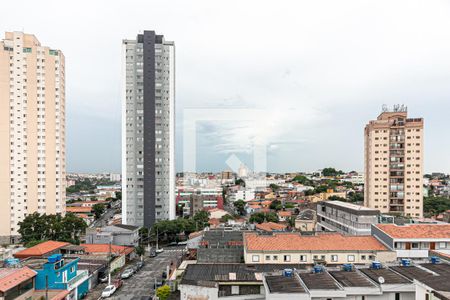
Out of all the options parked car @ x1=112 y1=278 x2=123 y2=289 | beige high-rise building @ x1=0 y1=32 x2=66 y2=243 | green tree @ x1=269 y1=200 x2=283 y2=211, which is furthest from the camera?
green tree @ x1=269 y1=200 x2=283 y2=211

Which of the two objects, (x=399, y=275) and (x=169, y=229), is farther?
(x=169, y=229)

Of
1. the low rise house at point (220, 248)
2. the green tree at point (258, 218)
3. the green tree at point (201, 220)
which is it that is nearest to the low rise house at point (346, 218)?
the green tree at point (258, 218)

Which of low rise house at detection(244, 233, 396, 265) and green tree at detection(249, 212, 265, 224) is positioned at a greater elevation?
low rise house at detection(244, 233, 396, 265)

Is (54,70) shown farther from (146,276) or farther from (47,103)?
(146,276)

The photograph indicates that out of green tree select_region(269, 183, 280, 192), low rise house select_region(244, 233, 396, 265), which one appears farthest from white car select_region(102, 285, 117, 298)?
green tree select_region(269, 183, 280, 192)

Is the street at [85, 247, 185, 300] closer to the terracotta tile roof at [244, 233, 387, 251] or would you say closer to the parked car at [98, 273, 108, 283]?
the parked car at [98, 273, 108, 283]

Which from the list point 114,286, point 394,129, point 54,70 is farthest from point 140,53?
point 394,129
